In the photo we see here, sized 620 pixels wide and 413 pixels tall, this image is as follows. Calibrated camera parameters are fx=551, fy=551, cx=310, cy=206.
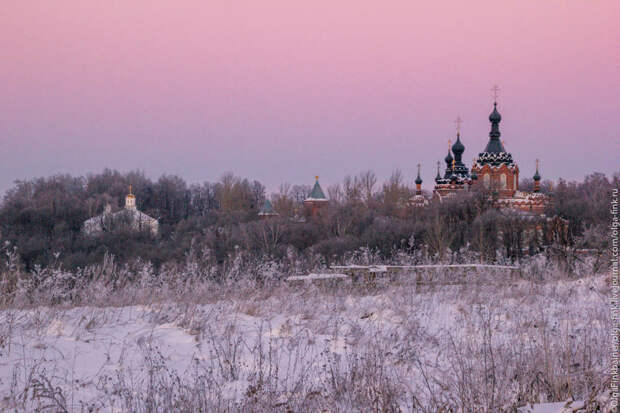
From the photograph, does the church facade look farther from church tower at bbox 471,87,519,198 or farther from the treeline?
the treeline

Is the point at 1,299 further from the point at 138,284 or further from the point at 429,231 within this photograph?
the point at 429,231

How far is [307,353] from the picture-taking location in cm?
498

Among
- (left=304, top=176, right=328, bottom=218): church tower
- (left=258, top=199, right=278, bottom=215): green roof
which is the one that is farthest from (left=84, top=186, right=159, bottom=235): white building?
(left=304, top=176, right=328, bottom=218): church tower

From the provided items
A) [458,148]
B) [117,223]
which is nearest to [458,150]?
[458,148]

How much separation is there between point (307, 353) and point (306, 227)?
132ft

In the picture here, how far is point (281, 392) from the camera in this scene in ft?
12.8

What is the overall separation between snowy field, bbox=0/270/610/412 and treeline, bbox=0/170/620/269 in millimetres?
8972

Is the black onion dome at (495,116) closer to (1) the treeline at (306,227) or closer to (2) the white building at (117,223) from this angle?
(1) the treeline at (306,227)

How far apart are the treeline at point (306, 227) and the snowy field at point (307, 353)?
8.97m

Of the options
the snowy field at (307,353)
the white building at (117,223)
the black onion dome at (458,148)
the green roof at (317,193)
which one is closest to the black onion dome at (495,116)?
the black onion dome at (458,148)

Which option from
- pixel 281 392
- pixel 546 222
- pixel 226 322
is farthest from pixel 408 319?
pixel 546 222

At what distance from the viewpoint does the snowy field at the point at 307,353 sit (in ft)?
12.1

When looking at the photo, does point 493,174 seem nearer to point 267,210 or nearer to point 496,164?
point 496,164

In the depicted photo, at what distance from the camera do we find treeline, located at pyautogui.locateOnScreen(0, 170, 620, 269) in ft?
98.0
